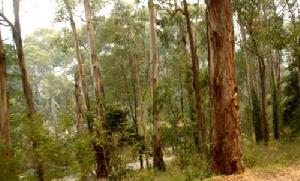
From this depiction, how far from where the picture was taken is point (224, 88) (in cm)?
947

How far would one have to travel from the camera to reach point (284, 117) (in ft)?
85.6

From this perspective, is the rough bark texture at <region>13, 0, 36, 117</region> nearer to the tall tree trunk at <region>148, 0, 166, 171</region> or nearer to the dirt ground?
the tall tree trunk at <region>148, 0, 166, 171</region>

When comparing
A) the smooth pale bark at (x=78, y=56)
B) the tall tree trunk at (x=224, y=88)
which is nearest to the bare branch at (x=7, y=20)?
the smooth pale bark at (x=78, y=56)

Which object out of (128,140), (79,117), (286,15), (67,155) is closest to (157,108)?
(128,140)

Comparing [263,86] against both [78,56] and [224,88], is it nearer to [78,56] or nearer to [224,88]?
[78,56]

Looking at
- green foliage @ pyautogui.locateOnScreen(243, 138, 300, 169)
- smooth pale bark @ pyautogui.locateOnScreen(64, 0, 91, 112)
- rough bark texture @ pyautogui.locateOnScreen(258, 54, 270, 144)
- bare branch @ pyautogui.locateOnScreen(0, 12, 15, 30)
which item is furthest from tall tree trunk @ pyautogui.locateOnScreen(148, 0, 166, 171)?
bare branch @ pyautogui.locateOnScreen(0, 12, 15, 30)

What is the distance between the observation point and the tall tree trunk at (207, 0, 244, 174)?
372 inches

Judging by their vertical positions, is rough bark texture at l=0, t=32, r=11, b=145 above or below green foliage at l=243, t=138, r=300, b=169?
above

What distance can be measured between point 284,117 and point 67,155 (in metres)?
16.2

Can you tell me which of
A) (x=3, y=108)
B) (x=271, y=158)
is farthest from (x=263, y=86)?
(x=3, y=108)

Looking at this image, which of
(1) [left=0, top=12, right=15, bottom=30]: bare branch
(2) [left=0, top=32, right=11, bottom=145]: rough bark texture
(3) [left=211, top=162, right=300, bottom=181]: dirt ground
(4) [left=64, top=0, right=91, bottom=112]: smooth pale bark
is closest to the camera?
(3) [left=211, top=162, right=300, bottom=181]: dirt ground

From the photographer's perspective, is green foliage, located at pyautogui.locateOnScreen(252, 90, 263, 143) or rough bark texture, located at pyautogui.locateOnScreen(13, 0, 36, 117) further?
green foliage, located at pyautogui.locateOnScreen(252, 90, 263, 143)

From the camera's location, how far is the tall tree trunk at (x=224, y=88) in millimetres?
9461

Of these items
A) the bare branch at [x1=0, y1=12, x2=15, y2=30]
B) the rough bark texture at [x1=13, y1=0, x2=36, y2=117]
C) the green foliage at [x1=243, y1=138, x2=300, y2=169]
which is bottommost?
the green foliage at [x1=243, y1=138, x2=300, y2=169]
